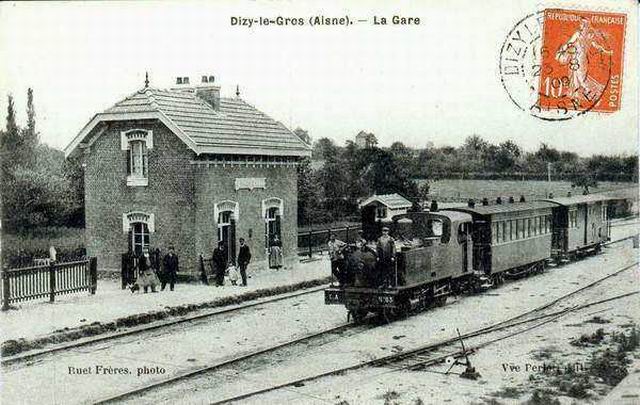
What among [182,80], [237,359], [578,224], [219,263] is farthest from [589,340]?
[182,80]

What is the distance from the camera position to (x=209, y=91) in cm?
2111

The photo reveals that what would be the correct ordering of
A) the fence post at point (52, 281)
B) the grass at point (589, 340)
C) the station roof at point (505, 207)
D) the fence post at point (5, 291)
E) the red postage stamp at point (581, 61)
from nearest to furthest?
the red postage stamp at point (581, 61)
the grass at point (589, 340)
the fence post at point (5, 291)
the fence post at point (52, 281)
the station roof at point (505, 207)

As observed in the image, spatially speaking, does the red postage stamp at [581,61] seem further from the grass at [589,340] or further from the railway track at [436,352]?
the railway track at [436,352]

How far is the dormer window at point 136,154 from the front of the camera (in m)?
19.4

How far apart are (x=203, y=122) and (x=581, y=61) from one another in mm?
11070

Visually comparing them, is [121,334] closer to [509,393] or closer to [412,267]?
[412,267]

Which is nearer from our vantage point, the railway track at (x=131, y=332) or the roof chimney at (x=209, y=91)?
the railway track at (x=131, y=332)

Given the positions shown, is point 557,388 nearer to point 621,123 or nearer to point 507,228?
point 621,123

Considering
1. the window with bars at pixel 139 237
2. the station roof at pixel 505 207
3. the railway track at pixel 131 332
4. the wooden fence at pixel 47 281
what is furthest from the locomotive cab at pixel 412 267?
the window with bars at pixel 139 237

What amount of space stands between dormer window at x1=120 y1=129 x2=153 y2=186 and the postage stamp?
1093 cm

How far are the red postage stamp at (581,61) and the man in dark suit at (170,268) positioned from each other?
10411 millimetres

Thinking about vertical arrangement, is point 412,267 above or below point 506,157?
below

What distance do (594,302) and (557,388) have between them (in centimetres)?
691

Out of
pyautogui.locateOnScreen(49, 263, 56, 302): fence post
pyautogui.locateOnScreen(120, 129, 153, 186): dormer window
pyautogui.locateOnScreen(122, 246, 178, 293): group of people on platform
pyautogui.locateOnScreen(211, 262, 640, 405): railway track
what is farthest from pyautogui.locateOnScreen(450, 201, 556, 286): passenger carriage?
pyautogui.locateOnScreen(49, 263, 56, 302): fence post
